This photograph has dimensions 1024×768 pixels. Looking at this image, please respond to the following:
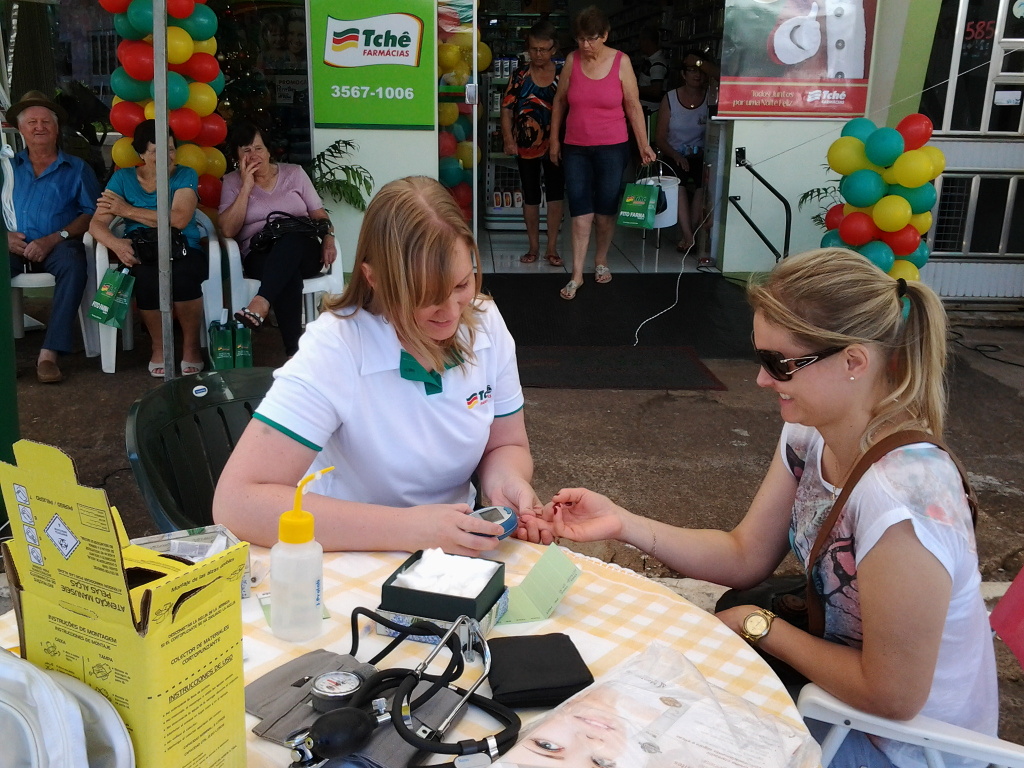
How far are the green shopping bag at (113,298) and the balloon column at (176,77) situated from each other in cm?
66

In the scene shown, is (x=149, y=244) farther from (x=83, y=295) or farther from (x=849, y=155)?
(x=849, y=155)

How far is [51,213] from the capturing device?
16.5ft

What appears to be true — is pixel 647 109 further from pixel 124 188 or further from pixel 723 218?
pixel 124 188

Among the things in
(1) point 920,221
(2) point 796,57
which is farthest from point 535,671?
(2) point 796,57

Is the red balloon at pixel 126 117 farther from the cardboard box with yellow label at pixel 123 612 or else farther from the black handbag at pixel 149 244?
the cardboard box with yellow label at pixel 123 612

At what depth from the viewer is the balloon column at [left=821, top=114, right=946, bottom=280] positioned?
5.17m

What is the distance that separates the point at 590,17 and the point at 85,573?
5897 mm

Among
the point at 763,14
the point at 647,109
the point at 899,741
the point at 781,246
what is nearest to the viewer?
the point at 899,741

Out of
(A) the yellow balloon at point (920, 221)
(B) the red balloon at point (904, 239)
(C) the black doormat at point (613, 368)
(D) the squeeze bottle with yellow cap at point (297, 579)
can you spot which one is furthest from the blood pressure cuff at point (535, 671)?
(A) the yellow balloon at point (920, 221)

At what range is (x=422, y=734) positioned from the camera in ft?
3.40

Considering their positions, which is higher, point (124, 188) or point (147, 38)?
point (147, 38)

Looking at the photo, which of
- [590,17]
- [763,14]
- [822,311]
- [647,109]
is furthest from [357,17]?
[822,311]

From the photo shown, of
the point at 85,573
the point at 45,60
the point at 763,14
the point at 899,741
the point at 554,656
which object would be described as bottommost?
the point at 899,741

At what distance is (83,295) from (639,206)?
351 cm
